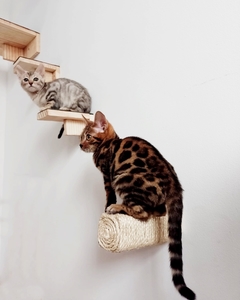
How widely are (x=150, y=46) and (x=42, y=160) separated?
31.7 inches

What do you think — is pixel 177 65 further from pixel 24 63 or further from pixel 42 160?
Result: pixel 42 160

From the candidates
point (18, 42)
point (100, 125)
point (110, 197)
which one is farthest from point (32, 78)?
point (110, 197)

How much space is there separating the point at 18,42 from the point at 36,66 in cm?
32

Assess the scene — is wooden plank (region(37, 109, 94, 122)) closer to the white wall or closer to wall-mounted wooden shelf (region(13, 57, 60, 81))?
the white wall

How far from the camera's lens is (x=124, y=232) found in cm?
65

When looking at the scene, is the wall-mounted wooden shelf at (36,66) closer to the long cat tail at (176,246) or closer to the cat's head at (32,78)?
the cat's head at (32,78)

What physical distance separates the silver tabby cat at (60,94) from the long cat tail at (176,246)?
0.58 metres

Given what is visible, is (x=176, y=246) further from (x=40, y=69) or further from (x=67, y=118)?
(x=40, y=69)

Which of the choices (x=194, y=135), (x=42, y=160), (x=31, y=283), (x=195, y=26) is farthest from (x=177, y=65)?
(x=31, y=283)

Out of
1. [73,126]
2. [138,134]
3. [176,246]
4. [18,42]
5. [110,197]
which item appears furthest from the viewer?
[18,42]

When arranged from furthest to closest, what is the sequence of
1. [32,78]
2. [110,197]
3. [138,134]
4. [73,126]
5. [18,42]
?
1. [18,42]
2. [32,78]
3. [73,126]
4. [138,134]
5. [110,197]

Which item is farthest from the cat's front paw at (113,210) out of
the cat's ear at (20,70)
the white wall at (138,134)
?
the cat's ear at (20,70)

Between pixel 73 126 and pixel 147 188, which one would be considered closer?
pixel 147 188

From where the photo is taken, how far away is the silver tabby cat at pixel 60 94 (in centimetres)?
108
